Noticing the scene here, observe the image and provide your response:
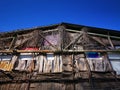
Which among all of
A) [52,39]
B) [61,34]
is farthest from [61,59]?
[61,34]

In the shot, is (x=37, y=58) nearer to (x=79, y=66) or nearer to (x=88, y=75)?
(x=79, y=66)

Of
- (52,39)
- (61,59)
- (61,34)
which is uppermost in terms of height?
(61,34)

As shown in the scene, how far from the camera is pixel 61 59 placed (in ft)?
33.6

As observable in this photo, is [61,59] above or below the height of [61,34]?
below

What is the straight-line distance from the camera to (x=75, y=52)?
1068 centimetres

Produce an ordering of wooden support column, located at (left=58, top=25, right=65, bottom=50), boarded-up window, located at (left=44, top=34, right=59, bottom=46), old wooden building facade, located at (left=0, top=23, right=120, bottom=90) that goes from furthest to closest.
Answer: boarded-up window, located at (left=44, top=34, right=59, bottom=46) < wooden support column, located at (left=58, top=25, right=65, bottom=50) < old wooden building facade, located at (left=0, top=23, right=120, bottom=90)

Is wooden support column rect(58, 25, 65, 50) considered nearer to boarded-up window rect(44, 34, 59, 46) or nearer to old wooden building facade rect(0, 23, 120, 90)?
old wooden building facade rect(0, 23, 120, 90)

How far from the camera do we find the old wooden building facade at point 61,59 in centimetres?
885

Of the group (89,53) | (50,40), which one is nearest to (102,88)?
(89,53)

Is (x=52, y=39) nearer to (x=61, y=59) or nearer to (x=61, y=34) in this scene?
(x=61, y=34)

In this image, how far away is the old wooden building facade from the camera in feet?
29.0

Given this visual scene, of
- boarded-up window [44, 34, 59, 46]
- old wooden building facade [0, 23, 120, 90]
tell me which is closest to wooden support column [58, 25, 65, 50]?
old wooden building facade [0, 23, 120, 90]

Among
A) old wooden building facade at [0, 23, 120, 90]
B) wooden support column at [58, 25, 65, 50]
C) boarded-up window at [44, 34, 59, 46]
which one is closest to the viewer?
old wooden building facade at [0, 23, 120, 90]

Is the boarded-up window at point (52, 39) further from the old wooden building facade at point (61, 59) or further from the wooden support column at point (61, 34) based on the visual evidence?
the wooden support column at point (61, 34)
